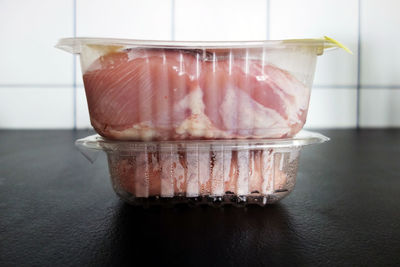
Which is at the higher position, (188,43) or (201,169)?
(188,43)

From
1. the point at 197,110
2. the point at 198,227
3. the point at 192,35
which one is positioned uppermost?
the point at 192,35

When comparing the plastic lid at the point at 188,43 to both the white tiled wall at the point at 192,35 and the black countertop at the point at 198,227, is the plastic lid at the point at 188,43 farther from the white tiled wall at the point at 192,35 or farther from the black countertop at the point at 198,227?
the white tiled wall at the point at 192,35

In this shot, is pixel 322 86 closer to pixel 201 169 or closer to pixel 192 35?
pixel 192 35

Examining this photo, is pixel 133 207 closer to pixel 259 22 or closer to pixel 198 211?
pixel 198 211

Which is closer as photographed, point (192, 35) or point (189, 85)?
point (189, 85)

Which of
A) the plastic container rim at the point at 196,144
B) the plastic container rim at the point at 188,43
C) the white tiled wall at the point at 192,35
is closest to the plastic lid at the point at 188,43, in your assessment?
the plastic container rim at the point at 188,43

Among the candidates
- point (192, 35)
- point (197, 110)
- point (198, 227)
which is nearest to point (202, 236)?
point (198, 227)

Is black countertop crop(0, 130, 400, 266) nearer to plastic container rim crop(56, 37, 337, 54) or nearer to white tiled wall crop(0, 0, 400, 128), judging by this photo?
plastic container rim crop(56, 37, 337, 54)
